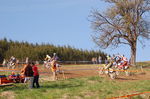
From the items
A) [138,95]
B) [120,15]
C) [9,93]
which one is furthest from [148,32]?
[9,93]

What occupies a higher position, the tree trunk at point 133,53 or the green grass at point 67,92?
the tree trunk at point 133,53

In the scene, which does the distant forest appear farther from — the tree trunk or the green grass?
the green grass

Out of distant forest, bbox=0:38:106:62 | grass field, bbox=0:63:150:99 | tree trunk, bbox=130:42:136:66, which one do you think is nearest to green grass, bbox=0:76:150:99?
grass field, bbox=0:63:150:99

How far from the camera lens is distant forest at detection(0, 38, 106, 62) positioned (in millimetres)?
53781

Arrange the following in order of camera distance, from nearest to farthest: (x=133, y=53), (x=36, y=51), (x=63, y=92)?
(x=63, y=92), (x=133, y=53), (x=36, y=51)

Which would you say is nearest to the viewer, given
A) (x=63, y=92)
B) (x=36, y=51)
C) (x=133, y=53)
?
(x=63, y=92)

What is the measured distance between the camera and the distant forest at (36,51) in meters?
53.8

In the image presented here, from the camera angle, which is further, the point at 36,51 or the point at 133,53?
the point at 36,51

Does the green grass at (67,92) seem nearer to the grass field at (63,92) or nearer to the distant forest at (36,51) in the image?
the grass field at (63,92)

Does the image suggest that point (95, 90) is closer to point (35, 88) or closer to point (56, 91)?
point (56, 91)

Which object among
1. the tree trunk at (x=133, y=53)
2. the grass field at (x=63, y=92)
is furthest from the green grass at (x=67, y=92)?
the tree trunk at (x=133, y=53)

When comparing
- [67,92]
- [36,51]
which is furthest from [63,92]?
[36,51]

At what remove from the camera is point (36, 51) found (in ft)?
184

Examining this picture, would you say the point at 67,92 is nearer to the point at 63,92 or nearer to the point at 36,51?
the point at 63,92
